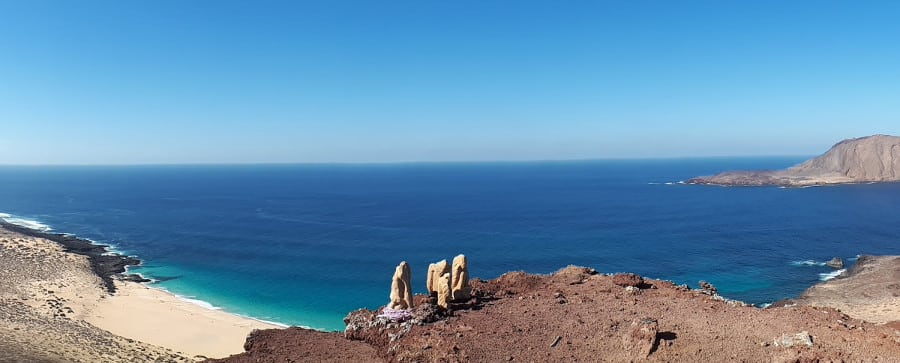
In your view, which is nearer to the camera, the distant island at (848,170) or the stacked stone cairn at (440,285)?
the stacked stone cairn at (440,285)

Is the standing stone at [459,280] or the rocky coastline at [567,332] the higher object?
the standing stone at [459,280]

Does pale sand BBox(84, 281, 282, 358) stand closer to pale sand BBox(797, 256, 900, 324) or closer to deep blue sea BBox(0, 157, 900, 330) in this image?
deep blue sea BBox(0, 157, 900, 330)

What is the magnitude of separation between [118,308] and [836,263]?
8038cm

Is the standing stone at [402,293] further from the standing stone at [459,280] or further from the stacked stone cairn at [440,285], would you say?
the standing stone at [459,280]

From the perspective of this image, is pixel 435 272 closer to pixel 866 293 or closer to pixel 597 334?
pixel 597 334

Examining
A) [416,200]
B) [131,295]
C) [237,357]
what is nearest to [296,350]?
[237,357]

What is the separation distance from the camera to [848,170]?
182500mm

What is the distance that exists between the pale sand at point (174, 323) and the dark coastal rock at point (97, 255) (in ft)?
25.6

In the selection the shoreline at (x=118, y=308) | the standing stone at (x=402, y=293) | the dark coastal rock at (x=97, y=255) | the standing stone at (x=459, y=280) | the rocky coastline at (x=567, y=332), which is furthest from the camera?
the dark coastal rock at (x=97, y=255)

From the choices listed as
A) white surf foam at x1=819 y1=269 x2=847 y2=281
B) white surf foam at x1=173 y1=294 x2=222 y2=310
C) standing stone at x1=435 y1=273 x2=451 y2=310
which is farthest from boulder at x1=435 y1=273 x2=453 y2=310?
white surf foam at x1=819 y1=269 x2=847 y2=281

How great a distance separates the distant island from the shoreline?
→ 187m

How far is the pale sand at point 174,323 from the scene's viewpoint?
38.7 metres

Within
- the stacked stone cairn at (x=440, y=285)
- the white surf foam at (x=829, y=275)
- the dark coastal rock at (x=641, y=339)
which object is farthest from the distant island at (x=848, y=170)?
the dark coastal rock at (x=641, y=339)

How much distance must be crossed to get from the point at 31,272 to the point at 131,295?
1517cm
